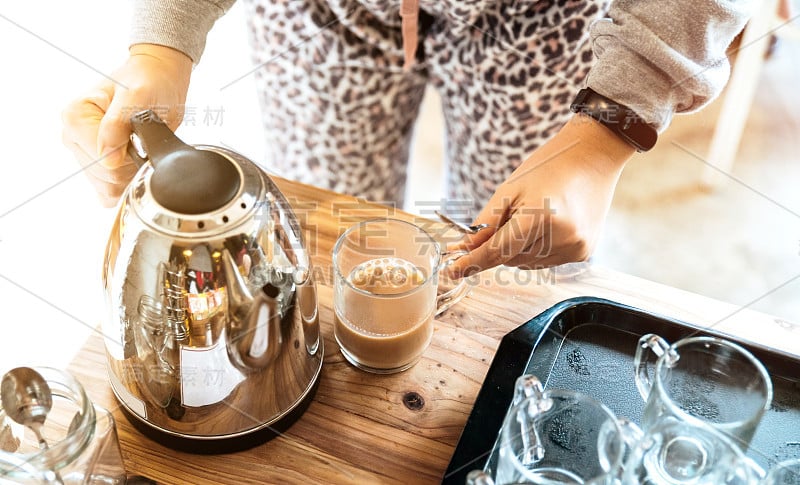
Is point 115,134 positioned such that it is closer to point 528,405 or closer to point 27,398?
point 27,398

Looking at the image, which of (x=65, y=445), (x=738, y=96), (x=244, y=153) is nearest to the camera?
(x=65, y=445)

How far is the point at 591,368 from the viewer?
673mm

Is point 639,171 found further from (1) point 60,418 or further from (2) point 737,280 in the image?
(1) point 60,418

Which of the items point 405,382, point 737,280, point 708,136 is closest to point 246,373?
point 405,382

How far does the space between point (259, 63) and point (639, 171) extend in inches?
45.7

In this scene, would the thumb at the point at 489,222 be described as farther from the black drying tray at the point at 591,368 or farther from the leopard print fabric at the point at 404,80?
the leopard print fabric at the point at 404,80

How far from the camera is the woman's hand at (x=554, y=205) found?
703mm

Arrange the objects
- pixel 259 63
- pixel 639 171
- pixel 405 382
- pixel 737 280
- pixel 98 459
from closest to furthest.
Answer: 1. pixel 98 459
2. pixel 405 382
3. pixel 259 63
4. pixel 737 280
5. pixel 639 171

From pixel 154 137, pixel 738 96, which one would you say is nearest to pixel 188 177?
pixel 154 137

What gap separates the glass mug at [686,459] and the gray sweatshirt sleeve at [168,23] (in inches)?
23.6

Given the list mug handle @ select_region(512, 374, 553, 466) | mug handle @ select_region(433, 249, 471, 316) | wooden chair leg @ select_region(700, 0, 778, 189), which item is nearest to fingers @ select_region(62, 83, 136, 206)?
mug handle @ select_region(433, 249, 471, 316)

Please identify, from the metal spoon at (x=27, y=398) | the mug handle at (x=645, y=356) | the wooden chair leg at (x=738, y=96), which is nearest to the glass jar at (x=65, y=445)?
the metal spoon at (x=27, y=398)

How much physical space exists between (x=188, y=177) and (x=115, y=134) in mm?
198

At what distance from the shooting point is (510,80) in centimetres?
92
